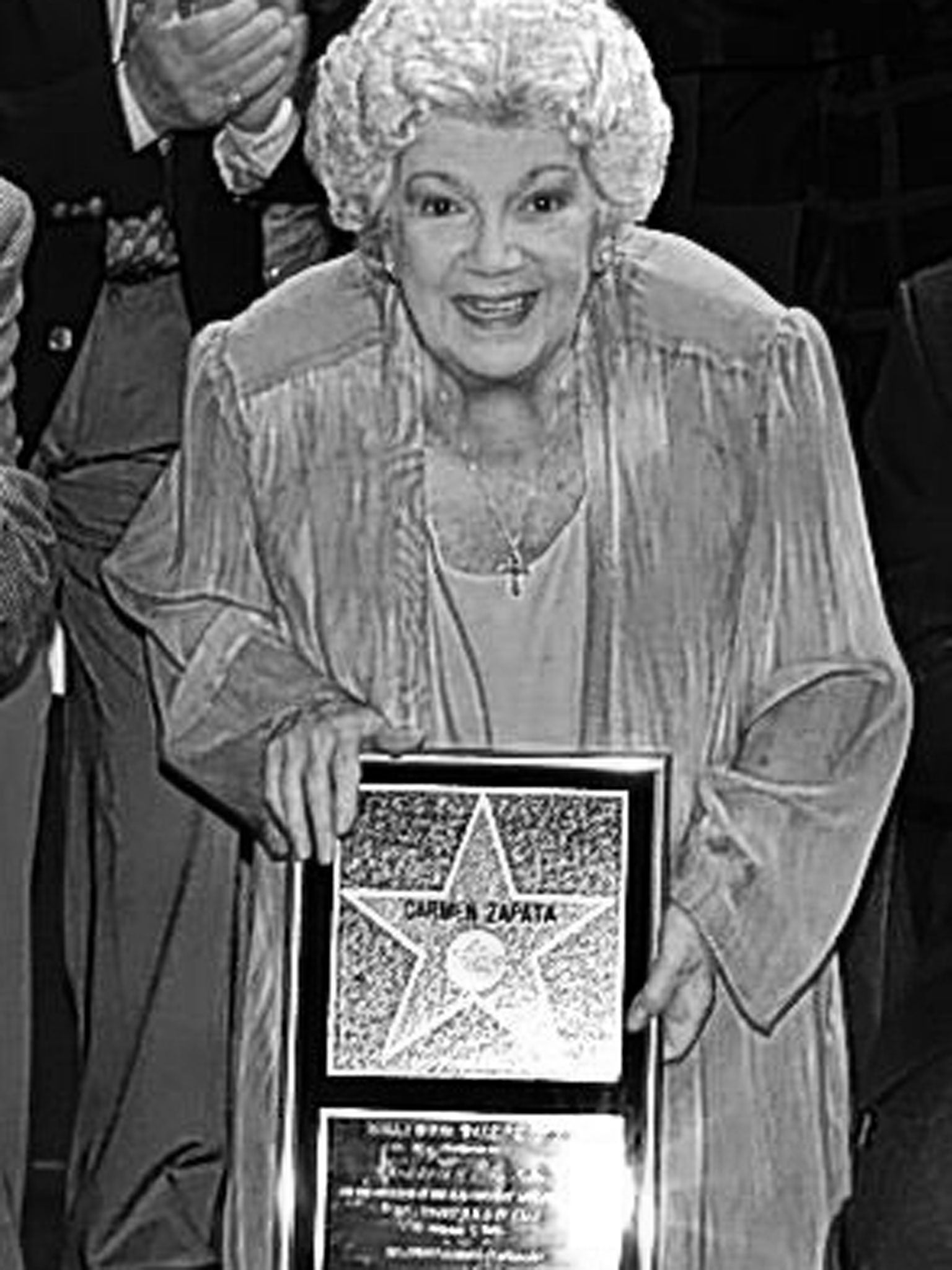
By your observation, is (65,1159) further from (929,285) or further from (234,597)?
(929,285)

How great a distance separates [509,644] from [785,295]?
1.07 feet

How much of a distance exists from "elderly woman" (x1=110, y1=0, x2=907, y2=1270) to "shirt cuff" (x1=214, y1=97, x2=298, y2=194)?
0.10 meters

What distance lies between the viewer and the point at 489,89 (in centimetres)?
205

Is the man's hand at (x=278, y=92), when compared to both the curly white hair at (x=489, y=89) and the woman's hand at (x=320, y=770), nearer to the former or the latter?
the curly white hair at (x=489, y=89)

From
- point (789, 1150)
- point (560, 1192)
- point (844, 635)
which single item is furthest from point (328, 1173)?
point (844, 635)

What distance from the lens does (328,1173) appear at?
2006mm

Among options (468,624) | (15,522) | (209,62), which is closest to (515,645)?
(468,624)

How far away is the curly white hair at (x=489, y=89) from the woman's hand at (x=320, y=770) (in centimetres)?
32

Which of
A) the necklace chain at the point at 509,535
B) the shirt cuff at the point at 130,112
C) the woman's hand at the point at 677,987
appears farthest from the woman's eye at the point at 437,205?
the woman's hand at the point at 677,987

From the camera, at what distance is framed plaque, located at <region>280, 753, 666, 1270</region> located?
6.57ft

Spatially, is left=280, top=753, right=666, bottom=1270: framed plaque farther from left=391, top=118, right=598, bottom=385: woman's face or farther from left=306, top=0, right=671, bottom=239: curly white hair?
left=306, top=0, right=671, bottom=239: curly white hair

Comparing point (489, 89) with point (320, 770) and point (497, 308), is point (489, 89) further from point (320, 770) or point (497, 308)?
point (320, 770)

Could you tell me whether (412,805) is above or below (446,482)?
below

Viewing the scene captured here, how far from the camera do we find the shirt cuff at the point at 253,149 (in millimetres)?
2264
